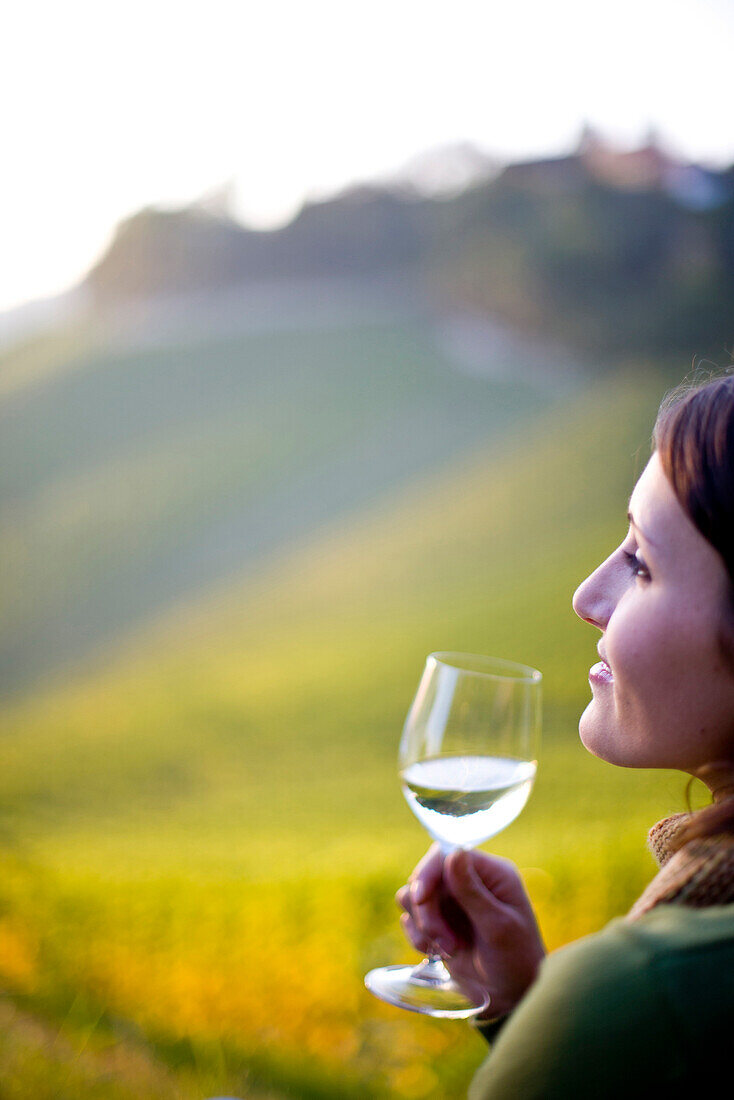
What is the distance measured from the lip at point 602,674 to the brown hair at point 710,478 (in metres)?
0.11

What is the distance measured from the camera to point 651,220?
9.79 ft

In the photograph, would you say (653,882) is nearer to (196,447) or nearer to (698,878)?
(698,878)

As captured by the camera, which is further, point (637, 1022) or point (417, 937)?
point (417, 937)

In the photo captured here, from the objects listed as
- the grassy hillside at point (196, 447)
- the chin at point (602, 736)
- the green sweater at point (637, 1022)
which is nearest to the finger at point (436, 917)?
the chin at point (602, 736)

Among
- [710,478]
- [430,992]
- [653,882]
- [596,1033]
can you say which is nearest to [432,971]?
[430,992]

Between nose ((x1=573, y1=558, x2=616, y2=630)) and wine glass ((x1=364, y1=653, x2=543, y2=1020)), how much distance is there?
74 millimetres

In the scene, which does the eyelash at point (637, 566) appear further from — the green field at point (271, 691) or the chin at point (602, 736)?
the green field at point (271, 691)

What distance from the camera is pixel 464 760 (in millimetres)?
878

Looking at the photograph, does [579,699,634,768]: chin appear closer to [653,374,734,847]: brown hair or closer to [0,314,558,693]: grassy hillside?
[653,374,734,847]: brown hair

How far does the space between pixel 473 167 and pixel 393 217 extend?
353 mm

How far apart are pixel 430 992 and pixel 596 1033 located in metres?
0.36

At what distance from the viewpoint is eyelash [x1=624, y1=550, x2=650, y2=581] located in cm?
82

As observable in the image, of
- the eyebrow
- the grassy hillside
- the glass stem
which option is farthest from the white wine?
the grassy hillside

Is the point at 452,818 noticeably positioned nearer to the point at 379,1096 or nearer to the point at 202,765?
the point at 379,1096
